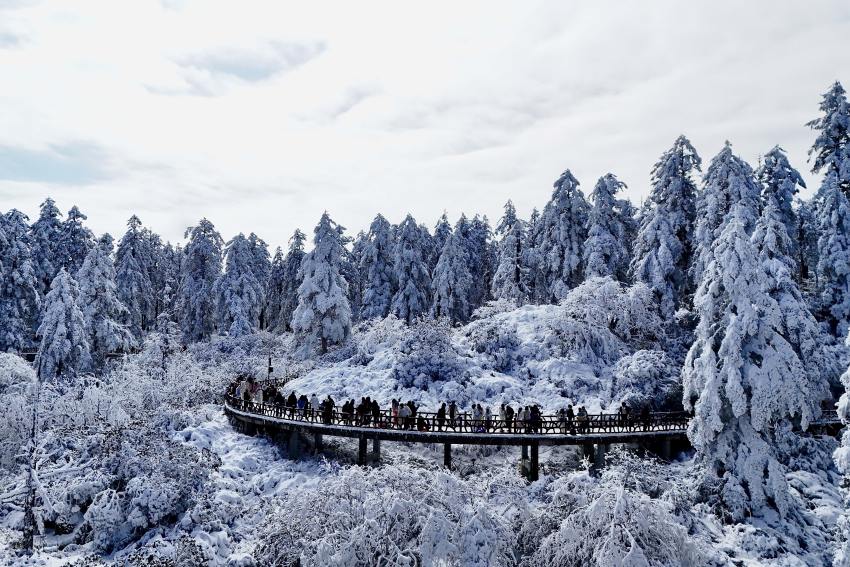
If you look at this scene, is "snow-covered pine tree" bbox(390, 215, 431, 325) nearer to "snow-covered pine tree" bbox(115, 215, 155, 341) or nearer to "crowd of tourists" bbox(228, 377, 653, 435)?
"snow-covered pine tree" bbox(115, 215, 155, 341)

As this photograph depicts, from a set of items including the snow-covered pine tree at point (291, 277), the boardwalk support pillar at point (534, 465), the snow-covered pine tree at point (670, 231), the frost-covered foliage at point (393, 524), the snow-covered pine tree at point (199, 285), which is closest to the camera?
the frost-covered foliage at point (393, 524)

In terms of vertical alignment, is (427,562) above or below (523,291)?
below

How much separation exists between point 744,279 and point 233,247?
171 ft

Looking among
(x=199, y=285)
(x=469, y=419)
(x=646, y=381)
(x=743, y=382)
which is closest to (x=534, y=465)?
(x=469, y=419)

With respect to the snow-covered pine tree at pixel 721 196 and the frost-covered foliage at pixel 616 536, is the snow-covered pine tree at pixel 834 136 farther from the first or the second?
the frost-covered foliage at pixel 616 536

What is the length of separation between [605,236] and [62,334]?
123ft

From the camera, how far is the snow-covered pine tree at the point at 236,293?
62594 mm

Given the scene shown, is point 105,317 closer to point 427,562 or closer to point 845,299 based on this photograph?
point 427,562

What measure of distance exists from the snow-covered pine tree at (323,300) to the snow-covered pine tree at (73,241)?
2236cm

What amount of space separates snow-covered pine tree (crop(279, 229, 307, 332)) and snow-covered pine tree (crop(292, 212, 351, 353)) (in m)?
A: 16.7

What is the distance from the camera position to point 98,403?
33.1 metres

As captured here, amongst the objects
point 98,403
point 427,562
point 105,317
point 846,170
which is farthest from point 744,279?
point 105,317

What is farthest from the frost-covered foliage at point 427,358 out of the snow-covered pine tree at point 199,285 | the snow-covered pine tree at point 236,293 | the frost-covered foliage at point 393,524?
the snow-covered pine tree at point 199,285

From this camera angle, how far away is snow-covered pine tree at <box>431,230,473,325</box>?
2464 inches
